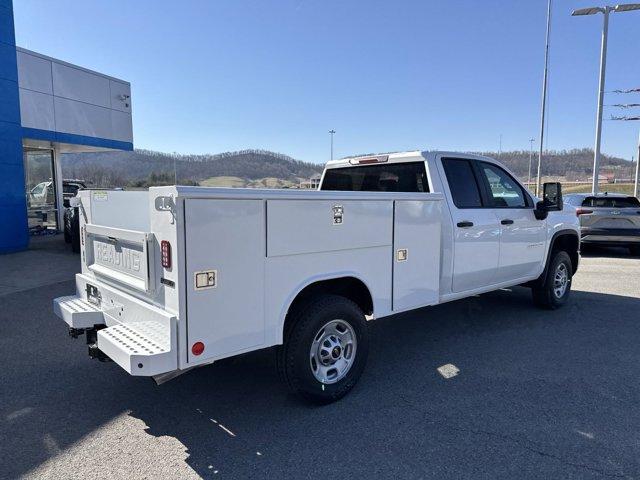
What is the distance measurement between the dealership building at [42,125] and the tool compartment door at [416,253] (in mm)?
12496

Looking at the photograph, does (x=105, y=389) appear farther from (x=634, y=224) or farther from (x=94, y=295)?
(x=634, y=224)

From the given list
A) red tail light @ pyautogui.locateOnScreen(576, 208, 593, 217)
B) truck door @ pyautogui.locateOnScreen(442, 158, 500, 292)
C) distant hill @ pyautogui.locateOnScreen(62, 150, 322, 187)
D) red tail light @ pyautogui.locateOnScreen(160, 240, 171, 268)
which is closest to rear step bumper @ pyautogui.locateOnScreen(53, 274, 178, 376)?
red tail light @ pyautogui.locateOnScreen(160, 240, 171, 268)

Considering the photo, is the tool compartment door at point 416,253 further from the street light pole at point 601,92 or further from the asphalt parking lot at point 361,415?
the street light pole at point 601,92

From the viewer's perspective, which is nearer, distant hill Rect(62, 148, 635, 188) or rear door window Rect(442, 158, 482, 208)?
rear door window Rect(442, 158, 482, 208)

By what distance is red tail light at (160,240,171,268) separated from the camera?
3.06 metres

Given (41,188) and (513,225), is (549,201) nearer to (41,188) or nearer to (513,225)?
(513,225)

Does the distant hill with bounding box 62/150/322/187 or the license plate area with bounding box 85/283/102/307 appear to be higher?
the distant hill with bounding box 62/150/322/187

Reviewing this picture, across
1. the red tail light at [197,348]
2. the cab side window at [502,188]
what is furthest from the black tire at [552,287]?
the red tail light at [197,348]

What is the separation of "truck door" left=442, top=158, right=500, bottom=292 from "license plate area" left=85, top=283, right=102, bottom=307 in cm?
347

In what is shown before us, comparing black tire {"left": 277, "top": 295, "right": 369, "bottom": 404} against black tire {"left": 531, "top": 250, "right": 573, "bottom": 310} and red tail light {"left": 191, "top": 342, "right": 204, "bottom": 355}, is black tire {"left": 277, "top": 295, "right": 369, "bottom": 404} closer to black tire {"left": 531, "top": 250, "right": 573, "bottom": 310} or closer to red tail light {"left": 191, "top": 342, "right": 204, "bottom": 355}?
red tail light {"left": 191, "top": 342, "right": 204, "bottom": 355}

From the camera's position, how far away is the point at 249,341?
11.1 feet

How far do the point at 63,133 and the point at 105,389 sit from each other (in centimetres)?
1418

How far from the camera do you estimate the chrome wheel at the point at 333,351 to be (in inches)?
153

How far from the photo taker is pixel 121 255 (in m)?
3.81
